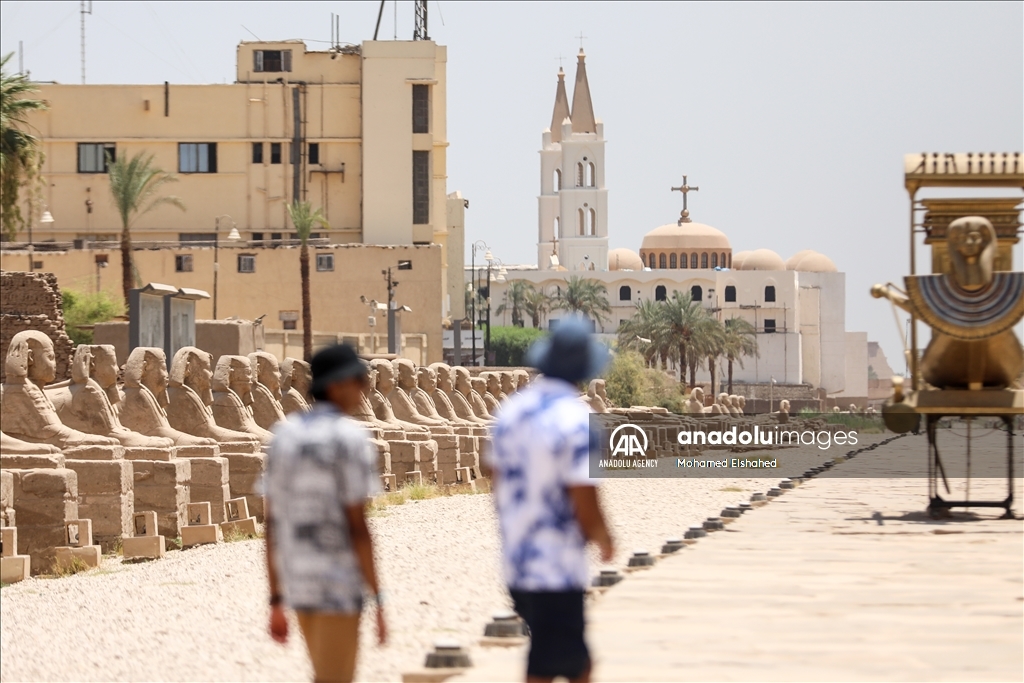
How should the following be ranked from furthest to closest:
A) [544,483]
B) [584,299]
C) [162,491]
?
[584,299]
[162,491]
[544,483]

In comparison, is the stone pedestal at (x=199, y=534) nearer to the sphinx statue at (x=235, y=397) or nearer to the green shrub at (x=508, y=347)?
the sphinx statue at (x=235, y=397)

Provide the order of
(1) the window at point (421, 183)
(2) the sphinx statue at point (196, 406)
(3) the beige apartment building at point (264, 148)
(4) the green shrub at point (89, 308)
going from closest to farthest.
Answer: (2) the sphinx statue at point (196, 406) → (4) the green shrub at point (89, 308) → (3) the beige apartment building at point (264, 148) → (1) the window at point (421, 183)

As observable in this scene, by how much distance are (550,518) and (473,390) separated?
28303 millimetres

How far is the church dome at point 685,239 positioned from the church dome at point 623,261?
150 centimetres

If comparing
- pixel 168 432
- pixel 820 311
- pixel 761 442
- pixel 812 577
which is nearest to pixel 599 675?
pixel 812 577

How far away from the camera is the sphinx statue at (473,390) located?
106 feet

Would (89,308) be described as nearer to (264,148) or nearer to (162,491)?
(264,148)

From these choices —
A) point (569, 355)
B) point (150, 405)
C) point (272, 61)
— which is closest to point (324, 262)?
point (272, 61)

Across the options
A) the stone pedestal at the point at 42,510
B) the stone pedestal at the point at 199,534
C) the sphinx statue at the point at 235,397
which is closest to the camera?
the stone pedestal at the point at 42,510

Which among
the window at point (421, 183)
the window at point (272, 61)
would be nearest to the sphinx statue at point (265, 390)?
the window at point (421, 183)

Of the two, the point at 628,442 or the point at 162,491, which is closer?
the point at 162,491

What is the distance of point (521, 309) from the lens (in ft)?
355

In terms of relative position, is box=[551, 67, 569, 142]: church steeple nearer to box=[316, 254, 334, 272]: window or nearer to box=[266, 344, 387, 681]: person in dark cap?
box=[316, 254, 334, 272]: window

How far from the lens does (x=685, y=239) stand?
12744 centimetres
